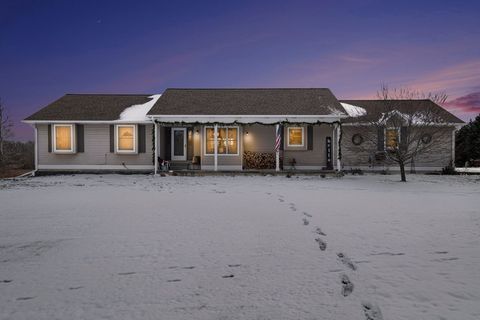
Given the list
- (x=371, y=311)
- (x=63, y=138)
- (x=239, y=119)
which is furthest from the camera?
(x=63, y=138)

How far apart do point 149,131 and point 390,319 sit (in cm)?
1645

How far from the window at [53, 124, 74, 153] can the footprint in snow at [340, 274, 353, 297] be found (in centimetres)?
1700

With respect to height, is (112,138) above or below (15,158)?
above

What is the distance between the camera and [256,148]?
1798 centimetres

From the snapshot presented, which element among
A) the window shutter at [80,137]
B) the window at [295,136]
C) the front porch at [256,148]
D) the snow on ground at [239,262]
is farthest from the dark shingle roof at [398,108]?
the window shutter at [80,137]

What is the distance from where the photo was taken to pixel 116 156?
17609 millimetres

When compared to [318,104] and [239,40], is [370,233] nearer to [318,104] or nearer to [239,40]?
[318,104]

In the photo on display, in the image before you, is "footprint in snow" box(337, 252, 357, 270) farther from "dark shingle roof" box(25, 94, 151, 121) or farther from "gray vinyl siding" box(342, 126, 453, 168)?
"dark shingle roof" box(25, 94, 151, 121)

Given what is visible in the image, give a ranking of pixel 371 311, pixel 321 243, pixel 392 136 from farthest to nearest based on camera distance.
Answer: pixel 392 136, pixel 321 243, pixel 371 311

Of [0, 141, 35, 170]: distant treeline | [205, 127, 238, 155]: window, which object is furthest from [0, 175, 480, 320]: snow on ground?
[0, 141, 35, 170]: distant treeline

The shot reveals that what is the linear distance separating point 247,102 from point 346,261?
1485cm

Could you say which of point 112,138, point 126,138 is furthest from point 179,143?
point 112,138

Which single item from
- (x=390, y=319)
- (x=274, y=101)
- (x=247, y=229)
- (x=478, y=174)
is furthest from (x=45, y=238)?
(x=478, y=174)

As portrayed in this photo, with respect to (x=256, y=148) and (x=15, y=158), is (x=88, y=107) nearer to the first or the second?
(x=256, y=148)
